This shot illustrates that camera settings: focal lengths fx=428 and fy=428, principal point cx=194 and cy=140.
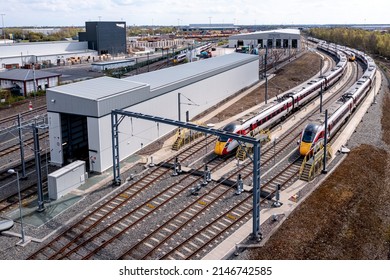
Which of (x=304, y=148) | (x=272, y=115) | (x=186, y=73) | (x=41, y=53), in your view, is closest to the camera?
(x=304, y=148)

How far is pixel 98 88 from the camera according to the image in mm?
28875

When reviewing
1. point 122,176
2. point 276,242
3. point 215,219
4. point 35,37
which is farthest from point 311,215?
point 35,37

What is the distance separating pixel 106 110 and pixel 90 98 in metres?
1.28

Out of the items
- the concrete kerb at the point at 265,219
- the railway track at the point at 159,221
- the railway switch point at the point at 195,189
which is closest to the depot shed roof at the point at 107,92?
the railway track at the point at 159,221

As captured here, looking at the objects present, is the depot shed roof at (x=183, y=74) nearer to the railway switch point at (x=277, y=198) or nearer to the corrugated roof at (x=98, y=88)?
the corrugated roof at (x=98, y=88)

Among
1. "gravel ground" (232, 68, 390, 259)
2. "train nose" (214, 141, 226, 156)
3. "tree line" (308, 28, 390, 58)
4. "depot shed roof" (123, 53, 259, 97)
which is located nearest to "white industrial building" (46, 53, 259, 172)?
"depot shed roof" (123, 53, 259, 97)

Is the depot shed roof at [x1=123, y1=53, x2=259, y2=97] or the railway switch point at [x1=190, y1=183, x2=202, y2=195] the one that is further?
the depot shed roof at [x1=123, y1=53, x2=259, y2=97]

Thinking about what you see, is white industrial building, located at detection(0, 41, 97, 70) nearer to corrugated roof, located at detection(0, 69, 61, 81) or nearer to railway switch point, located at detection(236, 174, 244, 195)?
corrugated roof, located at detection(0, 69, 61, 81)

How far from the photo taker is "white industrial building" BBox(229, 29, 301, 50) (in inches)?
3706

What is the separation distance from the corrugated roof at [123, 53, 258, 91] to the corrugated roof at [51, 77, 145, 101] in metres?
2.21

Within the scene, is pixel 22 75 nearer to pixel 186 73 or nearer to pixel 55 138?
pixel 186 73

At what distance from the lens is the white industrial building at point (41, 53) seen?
78312 mm

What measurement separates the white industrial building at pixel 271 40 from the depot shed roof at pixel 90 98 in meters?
67.6

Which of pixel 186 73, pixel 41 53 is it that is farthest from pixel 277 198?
pixel 41 53
